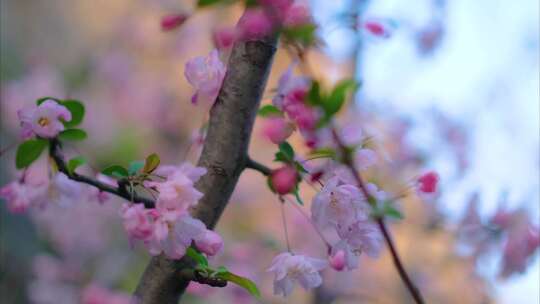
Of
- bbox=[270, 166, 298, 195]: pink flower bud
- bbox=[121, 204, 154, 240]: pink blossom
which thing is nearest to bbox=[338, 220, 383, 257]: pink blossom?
bbox=[270, 166, 298, 195]: pink flower bud

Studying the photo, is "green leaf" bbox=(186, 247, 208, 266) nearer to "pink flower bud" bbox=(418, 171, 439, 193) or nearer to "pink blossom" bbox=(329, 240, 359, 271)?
"pink blossom" bbox=(329, 240, 359, 271)

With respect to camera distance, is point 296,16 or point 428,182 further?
point 428,182

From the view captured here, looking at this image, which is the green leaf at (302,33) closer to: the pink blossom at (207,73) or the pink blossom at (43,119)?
the pink blossom at (207,73)

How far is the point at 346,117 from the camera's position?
2.29 m

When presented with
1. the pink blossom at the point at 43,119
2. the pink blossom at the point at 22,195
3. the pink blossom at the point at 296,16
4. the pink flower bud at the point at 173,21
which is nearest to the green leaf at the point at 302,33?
the pink blossom at the point at 296,16

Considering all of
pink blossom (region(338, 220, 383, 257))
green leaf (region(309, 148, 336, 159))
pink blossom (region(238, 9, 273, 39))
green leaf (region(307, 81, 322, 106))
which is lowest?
green leaf (region(307, 81, 322, 106))

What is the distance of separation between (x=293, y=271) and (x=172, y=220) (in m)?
0.18

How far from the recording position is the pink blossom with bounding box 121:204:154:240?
705 mm

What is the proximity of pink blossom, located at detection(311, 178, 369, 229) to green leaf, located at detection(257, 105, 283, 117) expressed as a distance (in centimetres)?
13

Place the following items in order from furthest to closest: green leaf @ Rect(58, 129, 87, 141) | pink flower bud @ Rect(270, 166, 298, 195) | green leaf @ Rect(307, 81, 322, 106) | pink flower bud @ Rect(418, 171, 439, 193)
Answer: green leaf @ Rect(58, 129, 87, 141) → pink flower bud @ Rect(418, 171, 439, 193) → pink flower bud @ Rect(270, 166, 298, 195) → green leaf @ Rect(307, 81, 322, 106)

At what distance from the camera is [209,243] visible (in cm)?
74

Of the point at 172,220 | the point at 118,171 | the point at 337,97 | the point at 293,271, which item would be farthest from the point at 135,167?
the point at 337,97

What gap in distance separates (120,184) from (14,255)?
2115 mm

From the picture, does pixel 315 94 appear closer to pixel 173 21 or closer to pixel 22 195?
pixel 173 21
